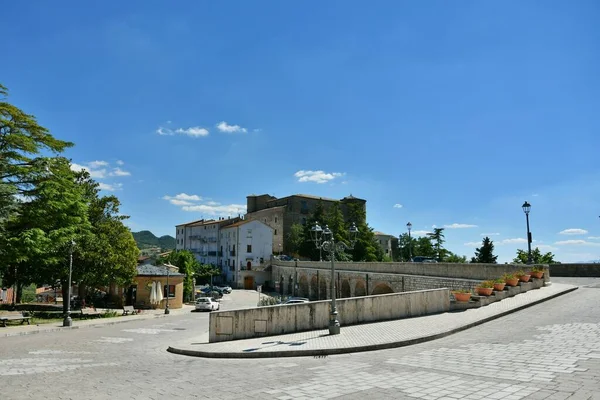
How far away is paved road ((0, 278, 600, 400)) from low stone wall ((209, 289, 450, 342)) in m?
2.35

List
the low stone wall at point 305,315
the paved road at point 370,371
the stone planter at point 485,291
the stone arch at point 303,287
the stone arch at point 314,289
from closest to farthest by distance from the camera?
the paved road at point 370,371 → the low stone wall at point 305,315 → the stone planter at point 485,291 → the stone arch at point 314,289 → the stone arch at point 303,287

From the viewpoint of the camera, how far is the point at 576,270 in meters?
30.0

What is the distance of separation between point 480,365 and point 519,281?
1366cm

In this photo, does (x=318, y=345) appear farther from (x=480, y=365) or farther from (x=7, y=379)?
(x=7, y=379)

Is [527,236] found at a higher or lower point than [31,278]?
higher

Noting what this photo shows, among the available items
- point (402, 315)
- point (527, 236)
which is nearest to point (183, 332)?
point (402, 315)

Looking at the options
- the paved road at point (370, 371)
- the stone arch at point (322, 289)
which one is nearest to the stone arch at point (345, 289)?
the stone arch at point (322, 289)

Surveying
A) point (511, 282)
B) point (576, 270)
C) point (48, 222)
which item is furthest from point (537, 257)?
point (48, 222)

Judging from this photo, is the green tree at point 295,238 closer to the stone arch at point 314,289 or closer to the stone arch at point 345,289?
the stone arch at point 314,289

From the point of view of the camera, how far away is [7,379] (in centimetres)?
908

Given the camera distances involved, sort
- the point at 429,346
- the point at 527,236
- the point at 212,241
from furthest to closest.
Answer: the point at 212,241
the point at 527,236
the point at 429,346

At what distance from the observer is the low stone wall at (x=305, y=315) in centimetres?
1481

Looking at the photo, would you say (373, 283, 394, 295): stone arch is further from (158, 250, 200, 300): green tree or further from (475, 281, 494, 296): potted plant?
(158, 250, 200, 300): green tree

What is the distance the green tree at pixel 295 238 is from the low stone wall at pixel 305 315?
68.6 metres
